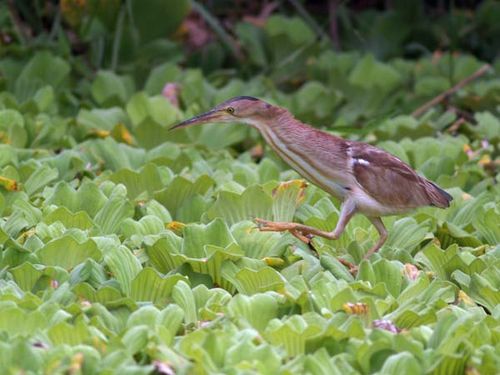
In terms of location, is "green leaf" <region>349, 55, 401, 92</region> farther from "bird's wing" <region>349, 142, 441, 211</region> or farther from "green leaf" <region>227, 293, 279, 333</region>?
"green leaf" <region>227, 293, 279, 333</region>

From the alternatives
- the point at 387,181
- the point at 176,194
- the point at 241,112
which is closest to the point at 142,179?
the point at 176,194

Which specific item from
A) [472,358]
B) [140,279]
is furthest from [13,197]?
[472,358]

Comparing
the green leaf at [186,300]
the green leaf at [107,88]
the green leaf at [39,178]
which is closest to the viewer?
the green leaf at [186,300]

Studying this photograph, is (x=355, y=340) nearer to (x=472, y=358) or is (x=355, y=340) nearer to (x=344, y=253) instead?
(x=472, y=358)

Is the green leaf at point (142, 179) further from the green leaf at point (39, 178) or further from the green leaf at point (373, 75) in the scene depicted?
the green leaf at point (373, 75)

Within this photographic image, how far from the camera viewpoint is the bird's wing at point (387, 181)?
4.57 metres

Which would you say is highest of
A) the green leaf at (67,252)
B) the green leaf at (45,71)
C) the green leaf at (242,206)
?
the green leaf at (67,252)

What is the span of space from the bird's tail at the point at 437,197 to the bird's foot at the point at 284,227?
1.69 feet

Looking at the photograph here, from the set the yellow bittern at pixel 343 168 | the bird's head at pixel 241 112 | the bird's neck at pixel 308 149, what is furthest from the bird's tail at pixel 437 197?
the bird's head at pixel 241 112

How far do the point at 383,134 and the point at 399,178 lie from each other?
1.78m

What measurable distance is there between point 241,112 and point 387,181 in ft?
1.92

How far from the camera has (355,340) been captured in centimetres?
339

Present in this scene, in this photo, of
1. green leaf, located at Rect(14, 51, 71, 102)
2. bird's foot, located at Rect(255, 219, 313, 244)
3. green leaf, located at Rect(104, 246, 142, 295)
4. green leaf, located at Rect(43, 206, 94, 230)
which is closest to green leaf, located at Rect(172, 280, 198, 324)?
green leaf, located at Rect(104, 246, 142, 295)

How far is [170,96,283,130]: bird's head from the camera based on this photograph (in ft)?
15.3
